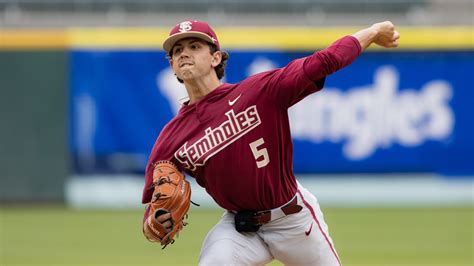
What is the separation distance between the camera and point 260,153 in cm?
466

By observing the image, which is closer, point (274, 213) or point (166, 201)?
point (166, 201)

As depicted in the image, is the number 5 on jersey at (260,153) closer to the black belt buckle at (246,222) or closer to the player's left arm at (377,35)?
the black belt buckle at (246,222)

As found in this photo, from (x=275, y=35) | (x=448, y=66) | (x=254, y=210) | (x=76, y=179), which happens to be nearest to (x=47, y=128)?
(x=76, y=179)

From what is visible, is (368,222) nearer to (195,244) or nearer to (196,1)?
(195,244)

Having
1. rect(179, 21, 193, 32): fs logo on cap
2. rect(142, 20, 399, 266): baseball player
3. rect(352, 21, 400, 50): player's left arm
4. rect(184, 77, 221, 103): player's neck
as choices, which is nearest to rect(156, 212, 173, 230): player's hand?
rect(142, 20, 399, 266): baseball player

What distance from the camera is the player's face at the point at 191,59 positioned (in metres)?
4.68

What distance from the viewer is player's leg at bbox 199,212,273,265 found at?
462cm

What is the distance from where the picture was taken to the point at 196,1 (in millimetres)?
15523

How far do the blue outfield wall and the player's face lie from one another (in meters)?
8.68

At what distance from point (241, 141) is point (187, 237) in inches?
231

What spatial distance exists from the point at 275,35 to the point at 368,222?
3307mm

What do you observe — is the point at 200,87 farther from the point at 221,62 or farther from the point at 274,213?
the point at 274,213

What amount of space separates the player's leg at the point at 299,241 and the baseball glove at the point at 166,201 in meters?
0.45

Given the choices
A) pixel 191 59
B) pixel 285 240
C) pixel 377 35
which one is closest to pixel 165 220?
pixel 285 240
